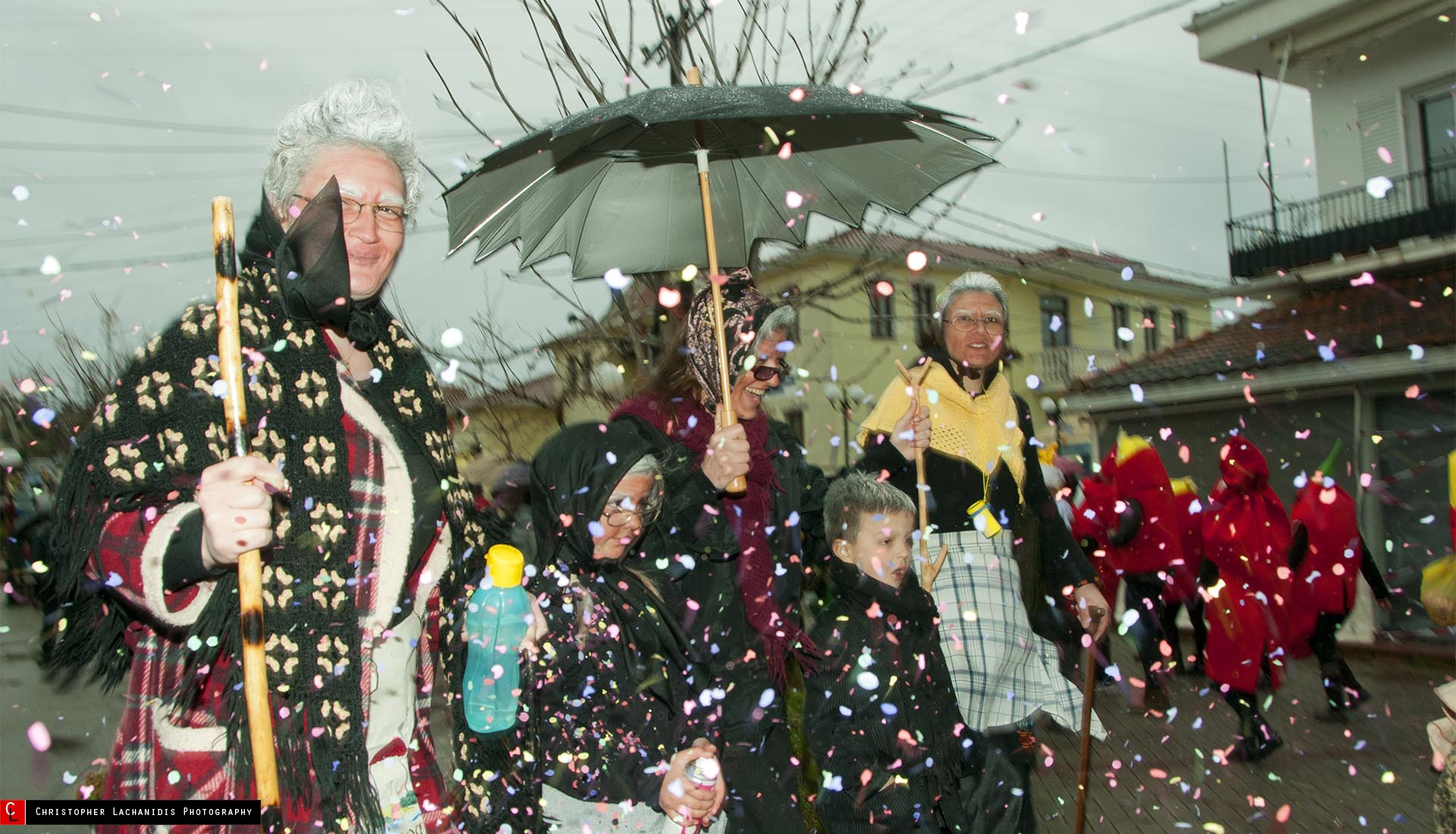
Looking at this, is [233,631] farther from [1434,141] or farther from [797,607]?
[1434,141]

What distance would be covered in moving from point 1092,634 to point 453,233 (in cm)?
259

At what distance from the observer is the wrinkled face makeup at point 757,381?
10.6 ft

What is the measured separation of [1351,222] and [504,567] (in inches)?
531

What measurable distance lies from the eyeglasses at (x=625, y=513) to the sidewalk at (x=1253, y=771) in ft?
11.3

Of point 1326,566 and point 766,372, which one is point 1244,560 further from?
point 766,372

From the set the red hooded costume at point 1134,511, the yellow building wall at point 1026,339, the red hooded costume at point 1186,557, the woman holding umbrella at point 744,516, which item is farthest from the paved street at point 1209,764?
the yellow building wall at point 1026,339

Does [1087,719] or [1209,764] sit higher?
[1087,719]

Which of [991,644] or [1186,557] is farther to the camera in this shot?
[1186,557]

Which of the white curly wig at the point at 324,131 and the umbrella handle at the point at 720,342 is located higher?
the white curly wig at the point at 324,131

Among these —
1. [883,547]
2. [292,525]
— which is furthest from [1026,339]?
[292,525]

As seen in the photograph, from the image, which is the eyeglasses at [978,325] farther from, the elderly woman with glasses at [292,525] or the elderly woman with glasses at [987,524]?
the elderly woman with glasses at [292,525]

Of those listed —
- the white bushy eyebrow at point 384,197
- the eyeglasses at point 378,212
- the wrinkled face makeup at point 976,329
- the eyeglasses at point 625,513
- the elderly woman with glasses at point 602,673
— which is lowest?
the elderly woman with glasses at point 602,673

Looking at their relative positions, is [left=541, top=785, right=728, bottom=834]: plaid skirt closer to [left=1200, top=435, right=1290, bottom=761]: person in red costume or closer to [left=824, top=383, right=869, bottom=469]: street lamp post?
[left=824, top=383, right=869, bottom=469]: street lamp post

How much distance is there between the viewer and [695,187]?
12.4 ft
